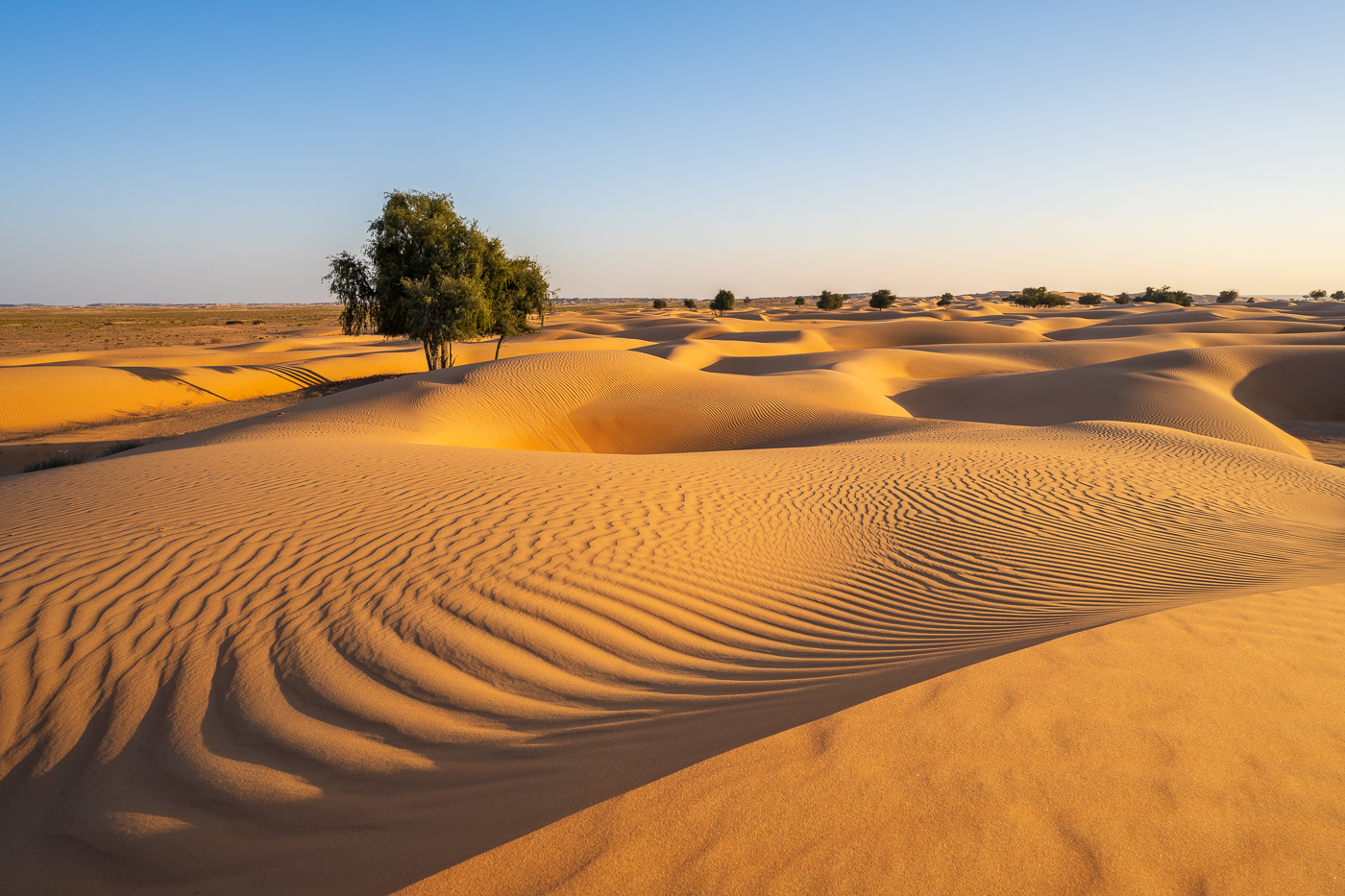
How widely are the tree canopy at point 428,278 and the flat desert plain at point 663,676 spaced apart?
15062mm

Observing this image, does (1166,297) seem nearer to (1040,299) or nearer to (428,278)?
(1040,299)

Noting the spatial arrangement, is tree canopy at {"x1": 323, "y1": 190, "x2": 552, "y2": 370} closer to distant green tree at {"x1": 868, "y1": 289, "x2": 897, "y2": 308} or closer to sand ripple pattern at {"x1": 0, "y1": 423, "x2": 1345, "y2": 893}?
sand ripple pattern at {"x1": 0, "y1": 423, "x2": 1345, "y2": 893}

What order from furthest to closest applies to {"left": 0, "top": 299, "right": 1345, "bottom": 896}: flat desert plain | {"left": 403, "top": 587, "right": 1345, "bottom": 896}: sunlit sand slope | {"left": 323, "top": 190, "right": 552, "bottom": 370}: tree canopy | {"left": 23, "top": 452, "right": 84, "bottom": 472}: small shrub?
{"left": 323, "top": 190, "right": 552, "bottom": 370}: tree canopy < {"left": 23, "top": 452, "right": 84, "bottom": 472}: small shrub < {"left": 0, "top": 299, "right": 1345, "bottom": 896}: flat desert plain < {"left": 403, "top": 587, "right": 1345, "bottom": 896}: sunlit sand slope

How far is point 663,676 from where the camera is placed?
4113 millimetres

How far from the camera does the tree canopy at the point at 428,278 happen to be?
24.7 meters

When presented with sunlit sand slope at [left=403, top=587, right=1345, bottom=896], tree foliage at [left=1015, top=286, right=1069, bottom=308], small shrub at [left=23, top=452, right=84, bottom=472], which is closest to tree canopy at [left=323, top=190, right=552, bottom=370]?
small shrub at [left=23, top=452, right=84, bottom=472]

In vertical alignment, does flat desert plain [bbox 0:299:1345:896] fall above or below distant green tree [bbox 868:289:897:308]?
below

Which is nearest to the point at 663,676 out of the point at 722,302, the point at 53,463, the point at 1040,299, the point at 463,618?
the point at 463,618

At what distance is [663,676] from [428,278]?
23.7 meters

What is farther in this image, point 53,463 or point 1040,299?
point 1040,299

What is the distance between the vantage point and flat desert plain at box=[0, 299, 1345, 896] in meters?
2.30

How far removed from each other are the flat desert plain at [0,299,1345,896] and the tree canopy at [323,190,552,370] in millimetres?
15062

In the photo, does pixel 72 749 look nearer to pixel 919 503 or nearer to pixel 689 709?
pixel 689 709

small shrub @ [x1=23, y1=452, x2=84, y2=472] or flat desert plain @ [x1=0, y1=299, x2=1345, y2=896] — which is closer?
flat desert plain @ [x1=0, y1=299, x2=1345, y2=896]
